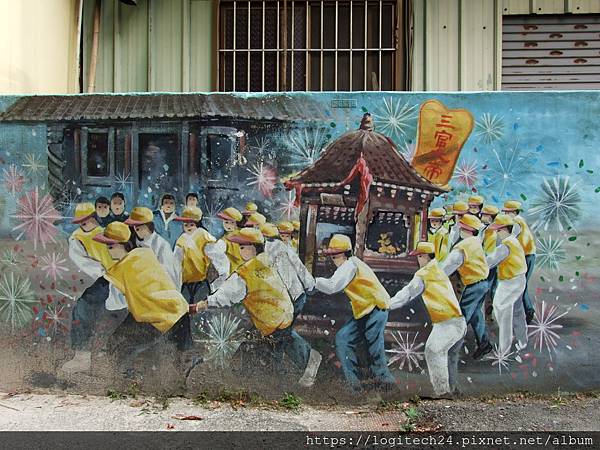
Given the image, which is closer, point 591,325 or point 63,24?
point 591,325

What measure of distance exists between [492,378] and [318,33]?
4.20m

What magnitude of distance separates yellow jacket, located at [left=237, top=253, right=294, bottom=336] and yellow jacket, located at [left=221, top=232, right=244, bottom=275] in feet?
0.14

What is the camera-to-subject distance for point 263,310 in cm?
511

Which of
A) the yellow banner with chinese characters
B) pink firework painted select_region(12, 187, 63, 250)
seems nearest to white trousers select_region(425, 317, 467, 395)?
the yellow banner with chinese characters

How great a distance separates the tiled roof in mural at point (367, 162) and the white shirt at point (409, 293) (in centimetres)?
75

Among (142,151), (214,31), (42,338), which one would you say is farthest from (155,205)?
(214,31)

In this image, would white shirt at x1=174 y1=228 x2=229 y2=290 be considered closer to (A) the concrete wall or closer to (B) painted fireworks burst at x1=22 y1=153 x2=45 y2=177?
(B) painted fireworks burst at x1=22 y1=153 x2=45 y2=177

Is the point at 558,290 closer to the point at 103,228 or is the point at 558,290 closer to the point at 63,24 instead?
the point at 103,228

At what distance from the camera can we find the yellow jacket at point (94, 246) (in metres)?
5.22

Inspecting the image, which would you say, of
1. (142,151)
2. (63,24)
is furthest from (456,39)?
(63,24)

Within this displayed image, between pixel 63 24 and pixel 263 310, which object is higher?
pixel 63 24

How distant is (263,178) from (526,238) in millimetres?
2154

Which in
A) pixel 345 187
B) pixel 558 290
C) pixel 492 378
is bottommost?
pixel 492 378

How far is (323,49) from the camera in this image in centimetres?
714
